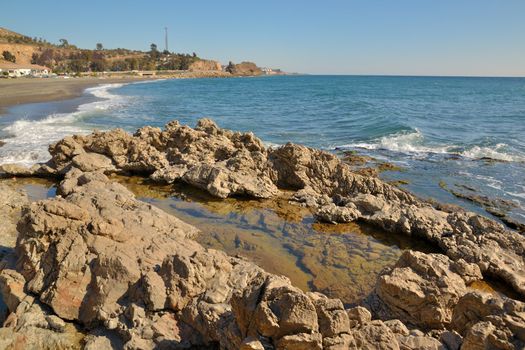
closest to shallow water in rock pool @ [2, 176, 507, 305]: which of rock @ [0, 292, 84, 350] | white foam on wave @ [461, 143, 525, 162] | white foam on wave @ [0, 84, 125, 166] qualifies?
rock @ [0, 292, 84, 350]

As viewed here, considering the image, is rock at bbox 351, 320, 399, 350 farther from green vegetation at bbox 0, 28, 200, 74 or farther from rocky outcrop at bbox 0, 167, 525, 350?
green vegetation at bbox 0, 28, 200, 74

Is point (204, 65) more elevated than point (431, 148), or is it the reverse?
point (204, 65)

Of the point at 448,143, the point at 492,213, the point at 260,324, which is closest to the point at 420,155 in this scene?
the point at 448,143

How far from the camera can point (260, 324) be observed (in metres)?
3.87

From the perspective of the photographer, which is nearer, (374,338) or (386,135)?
(374,338)

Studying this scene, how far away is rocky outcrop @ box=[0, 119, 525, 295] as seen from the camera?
7.90 m

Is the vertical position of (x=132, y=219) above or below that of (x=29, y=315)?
above

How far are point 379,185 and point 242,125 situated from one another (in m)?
17.8

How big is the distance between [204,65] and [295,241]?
593ft

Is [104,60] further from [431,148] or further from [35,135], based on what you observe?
[431,148]

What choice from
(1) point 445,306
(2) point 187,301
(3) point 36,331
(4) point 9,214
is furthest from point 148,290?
(4) point 9,214

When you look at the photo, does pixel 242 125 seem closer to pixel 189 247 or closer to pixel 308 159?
pixel 308 159

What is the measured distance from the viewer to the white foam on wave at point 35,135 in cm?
1473

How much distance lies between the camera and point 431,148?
65.9 feet
